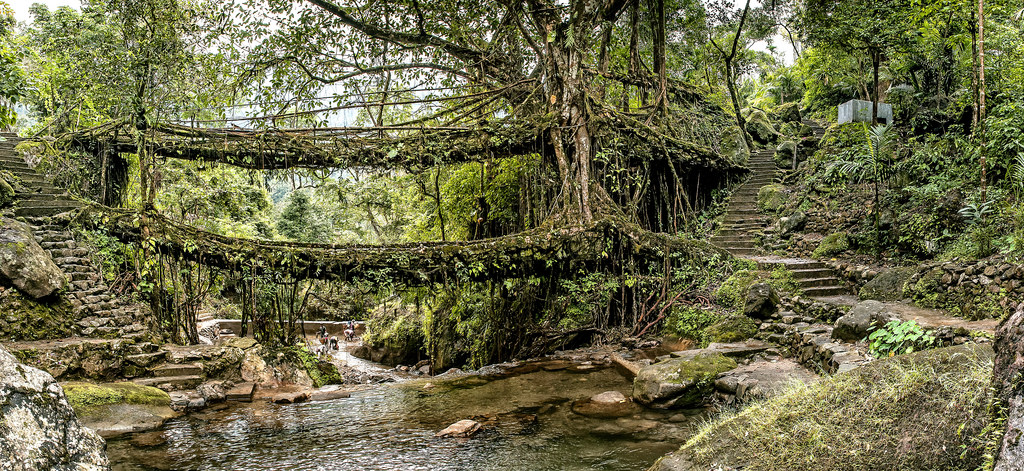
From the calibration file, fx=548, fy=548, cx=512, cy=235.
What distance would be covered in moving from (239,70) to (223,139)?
6.36ft

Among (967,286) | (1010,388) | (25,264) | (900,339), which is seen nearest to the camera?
(1010,388)

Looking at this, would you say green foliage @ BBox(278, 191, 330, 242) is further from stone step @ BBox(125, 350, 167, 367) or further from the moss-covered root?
the moss-covered root

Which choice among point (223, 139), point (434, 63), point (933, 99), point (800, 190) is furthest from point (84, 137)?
point (933, 99)

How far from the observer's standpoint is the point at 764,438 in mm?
3059

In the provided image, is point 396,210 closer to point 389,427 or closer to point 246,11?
point 246,11

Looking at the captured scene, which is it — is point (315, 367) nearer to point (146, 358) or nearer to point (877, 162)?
point (146, 358)

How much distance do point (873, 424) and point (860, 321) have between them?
3.46 m

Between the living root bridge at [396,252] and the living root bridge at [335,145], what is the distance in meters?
1.27

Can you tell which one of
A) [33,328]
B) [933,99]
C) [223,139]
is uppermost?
[933,99]

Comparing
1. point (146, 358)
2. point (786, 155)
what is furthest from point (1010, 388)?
point (786, 155)

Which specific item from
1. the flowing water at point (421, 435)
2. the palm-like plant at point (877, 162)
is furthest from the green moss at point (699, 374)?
the palm-like plant at point (877, 162)

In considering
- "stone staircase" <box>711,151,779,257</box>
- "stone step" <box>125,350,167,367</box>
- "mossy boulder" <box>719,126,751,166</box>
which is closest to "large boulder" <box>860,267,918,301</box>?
"stone staircase" <box>711,151,779,257</box>

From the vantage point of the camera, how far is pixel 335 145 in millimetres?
8688

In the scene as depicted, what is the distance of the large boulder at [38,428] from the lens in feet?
7.43
